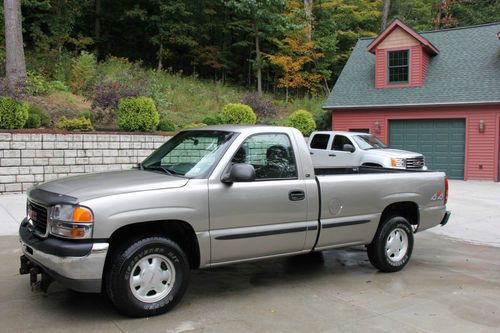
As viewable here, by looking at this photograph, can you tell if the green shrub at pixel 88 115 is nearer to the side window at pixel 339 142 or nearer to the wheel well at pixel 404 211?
the side window at pixel 339 142

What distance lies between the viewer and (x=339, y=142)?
1537cm

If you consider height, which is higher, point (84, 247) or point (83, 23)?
point (83, 23)

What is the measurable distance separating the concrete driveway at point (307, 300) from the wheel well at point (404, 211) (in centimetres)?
68

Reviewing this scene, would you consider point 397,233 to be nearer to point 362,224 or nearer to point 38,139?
point 362,224

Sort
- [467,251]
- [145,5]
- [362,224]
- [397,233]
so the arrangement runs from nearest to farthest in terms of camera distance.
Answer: [362,224]
[397,233]
[467,251]
[145,5]

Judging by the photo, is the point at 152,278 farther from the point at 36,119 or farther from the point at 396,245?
the point at 36,119

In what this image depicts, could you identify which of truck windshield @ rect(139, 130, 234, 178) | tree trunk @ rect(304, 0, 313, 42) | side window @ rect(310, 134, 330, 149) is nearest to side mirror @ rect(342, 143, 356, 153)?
side window @ rect(310, 134, 330, 149)

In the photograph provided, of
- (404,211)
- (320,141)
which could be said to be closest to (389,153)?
(320,141)

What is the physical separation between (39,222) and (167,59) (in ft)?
93.6

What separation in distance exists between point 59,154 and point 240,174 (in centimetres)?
946

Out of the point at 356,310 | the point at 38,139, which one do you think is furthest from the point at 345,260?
the point at 38,139

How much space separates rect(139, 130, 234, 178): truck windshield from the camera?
4.77 metres

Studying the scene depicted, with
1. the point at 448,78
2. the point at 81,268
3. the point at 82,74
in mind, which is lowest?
the point at 81,268

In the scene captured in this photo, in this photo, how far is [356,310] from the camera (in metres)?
4.69
